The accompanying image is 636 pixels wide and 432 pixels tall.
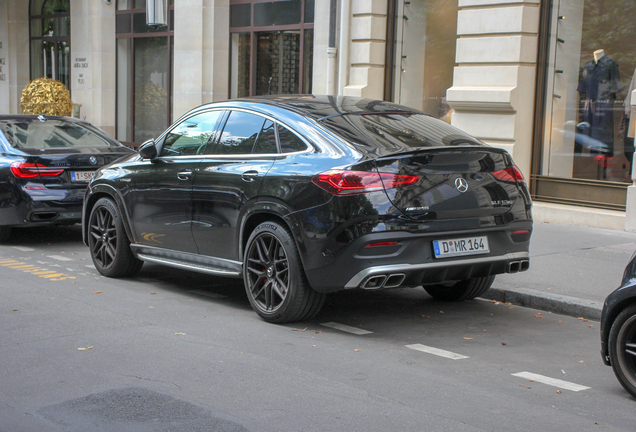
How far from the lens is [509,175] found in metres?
6.07

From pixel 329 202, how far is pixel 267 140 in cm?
104

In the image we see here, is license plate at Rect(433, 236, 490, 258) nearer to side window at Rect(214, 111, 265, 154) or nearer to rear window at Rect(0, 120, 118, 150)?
side window at Rect(214, 111, 265, 154)

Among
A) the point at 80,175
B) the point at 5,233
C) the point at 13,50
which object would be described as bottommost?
the point at 5,233

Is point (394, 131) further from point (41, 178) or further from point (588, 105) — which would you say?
point (588, 105)

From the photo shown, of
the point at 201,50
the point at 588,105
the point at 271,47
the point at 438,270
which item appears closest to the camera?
the point at 438,270

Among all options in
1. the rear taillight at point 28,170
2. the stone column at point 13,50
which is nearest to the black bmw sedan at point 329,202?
the rear taillight at point 28,170

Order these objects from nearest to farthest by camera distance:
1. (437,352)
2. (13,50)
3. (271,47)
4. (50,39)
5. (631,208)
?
(437,352)
(631,208)
(271,47)
(50,39)
(13,50)

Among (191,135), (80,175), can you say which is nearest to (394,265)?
(191,135)

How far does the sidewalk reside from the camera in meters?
6.81

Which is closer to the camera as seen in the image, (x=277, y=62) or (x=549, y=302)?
(x=549, y=302)

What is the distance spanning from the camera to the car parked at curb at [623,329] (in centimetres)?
436

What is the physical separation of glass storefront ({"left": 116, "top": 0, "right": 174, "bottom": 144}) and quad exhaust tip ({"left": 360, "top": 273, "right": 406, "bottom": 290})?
15.7 metres

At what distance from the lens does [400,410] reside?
13.5 feet

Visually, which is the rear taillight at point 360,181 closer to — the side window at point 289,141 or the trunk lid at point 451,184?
the trunk lid at point 451,184
